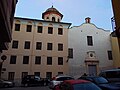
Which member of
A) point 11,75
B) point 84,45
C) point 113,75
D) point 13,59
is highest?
point 84,45

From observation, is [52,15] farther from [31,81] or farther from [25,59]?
[31,81]

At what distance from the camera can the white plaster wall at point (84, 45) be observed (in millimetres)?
31266

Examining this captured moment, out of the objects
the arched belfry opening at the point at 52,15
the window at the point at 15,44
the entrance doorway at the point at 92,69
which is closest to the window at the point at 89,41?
the entrance doorway at the point at 92,69

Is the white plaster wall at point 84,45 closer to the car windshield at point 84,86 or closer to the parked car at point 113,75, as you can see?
the parked car at point 113,75

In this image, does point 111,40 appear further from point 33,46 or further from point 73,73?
point 33,46

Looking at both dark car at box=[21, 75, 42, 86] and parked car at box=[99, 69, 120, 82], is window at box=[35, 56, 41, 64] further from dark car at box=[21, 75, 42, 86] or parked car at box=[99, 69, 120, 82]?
parked car at box=[99, 69, 120, 82]

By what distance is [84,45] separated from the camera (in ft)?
107

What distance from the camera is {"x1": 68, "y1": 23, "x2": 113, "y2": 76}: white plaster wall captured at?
103 ft

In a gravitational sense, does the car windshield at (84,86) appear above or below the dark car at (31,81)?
above

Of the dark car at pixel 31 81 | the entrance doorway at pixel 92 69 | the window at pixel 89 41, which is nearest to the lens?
the dark car at pixel 31 81

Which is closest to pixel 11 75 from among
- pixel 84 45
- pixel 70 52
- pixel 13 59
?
pixel 13 59

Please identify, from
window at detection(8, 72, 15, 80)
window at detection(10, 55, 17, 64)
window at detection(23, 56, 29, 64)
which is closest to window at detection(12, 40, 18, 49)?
window at detection(10, 55, 17, 64)

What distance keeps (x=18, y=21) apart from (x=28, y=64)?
8.30 metres

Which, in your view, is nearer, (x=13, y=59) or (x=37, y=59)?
(x=13, y=59)
